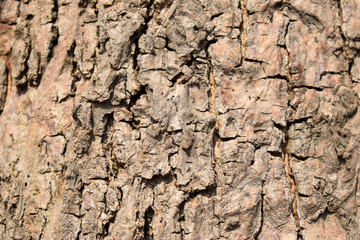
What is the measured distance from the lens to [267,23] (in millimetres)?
1756

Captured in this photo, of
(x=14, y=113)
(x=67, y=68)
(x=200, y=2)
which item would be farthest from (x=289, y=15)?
(x=14, y=113)

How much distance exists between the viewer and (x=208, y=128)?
1692 millimetres

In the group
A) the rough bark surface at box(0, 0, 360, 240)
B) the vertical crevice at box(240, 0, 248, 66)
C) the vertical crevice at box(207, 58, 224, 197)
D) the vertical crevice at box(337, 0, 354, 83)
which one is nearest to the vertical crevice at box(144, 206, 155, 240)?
the rough bark surface at box(0, 0, 360, 240)

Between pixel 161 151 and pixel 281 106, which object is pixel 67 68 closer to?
pixel 161 151

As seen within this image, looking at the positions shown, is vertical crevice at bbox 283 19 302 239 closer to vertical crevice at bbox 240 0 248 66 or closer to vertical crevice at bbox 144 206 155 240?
vertical crevice at bbox 240 0 248 66

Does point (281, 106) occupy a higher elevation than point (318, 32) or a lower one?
lower

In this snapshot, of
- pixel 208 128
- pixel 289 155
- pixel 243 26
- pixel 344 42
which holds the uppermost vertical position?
pixel 243 26

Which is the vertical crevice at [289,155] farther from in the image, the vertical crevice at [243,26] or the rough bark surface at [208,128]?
the vertical crevice at [243,26]

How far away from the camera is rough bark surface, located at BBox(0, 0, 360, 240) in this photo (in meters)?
1.67

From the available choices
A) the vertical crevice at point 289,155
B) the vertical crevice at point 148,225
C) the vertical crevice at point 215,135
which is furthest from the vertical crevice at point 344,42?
the vertical crevice at point 148,225

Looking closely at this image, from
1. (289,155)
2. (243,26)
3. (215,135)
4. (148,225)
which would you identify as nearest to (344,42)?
(243,26)

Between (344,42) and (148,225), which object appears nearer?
(148,225)

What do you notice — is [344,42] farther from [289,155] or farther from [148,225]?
[148,225]

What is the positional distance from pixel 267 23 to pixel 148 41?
0.59 m
